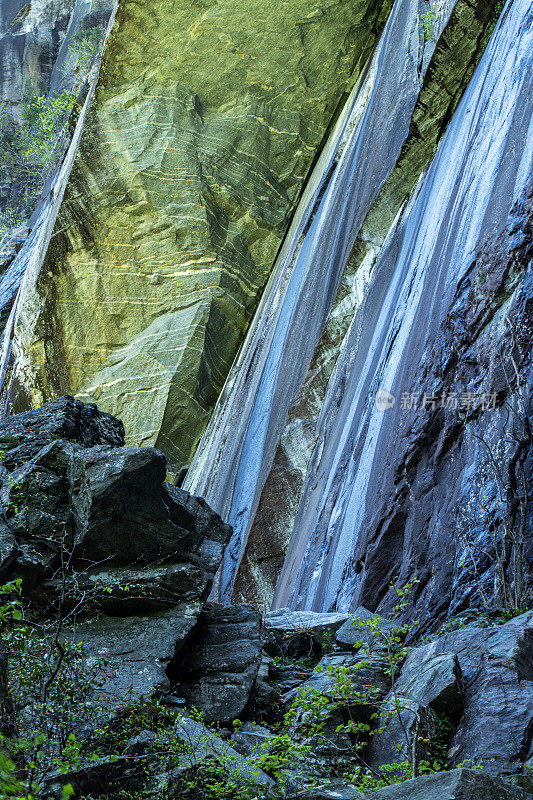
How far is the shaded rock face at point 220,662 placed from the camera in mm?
5512

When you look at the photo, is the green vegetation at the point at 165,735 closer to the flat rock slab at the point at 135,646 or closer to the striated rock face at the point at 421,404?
the flat rock slab at the point at 135,646

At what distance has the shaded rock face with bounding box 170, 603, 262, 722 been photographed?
5512 millimetres

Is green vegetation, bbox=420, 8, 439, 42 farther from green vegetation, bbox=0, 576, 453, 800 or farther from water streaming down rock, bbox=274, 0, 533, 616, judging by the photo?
green vegetation, bbox=0, 576, 453, 800

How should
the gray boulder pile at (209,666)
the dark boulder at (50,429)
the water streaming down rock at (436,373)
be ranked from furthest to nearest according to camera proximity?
the dark boulder at (50,429) < the water streaming down rock at (436,373) < the gray boulder pile at (209,666)

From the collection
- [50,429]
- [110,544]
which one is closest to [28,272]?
[50,429]

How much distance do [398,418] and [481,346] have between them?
4.55 feet

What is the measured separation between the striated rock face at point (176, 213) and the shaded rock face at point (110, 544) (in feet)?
33.8

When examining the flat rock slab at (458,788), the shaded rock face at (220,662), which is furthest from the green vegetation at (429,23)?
the flat rock slab at (458,788)

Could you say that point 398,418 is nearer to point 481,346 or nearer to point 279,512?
point 481,346

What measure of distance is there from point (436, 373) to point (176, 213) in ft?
38.0

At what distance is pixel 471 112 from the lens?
9.52 metres

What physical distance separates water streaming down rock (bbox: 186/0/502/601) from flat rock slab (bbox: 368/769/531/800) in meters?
7.76

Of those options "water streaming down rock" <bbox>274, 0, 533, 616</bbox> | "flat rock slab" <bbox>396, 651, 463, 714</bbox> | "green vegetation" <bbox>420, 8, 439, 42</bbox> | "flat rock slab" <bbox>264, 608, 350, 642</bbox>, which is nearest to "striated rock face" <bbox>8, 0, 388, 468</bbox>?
"green vegetation" <bbox>420, 8, 439, 42</bbox>

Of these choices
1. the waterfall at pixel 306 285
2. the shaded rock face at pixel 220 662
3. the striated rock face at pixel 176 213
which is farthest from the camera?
the striated rock face at pixel 176 213
